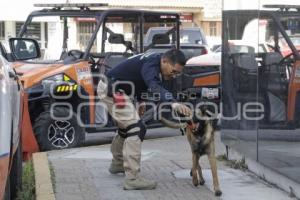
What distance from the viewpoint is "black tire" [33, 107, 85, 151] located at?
29.1 ft

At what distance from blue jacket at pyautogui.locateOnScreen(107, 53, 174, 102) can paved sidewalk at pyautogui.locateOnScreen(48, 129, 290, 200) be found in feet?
3.05

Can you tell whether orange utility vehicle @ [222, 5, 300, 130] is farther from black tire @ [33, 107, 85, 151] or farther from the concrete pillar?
the concrete pillar

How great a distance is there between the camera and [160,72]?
624 centimetres

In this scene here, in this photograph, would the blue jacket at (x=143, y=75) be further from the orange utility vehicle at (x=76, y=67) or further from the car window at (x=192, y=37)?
the car window at (x=192, y=37)

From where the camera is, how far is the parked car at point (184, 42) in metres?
10.9

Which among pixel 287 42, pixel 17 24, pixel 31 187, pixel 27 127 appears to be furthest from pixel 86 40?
pixel 17 24

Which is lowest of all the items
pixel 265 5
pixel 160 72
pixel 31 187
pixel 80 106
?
pixel 31 187

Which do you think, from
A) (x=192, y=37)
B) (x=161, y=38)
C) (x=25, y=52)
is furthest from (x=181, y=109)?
(x=192, y=37)

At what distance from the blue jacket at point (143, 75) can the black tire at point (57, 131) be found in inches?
96.4

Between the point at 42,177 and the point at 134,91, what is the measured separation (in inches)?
54.7

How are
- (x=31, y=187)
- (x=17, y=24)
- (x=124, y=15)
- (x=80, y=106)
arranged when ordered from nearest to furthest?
(x=31, y=187), (x=80, y=106), (x=124, y=15), (x=17, y=24)

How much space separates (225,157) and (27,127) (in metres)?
2.71

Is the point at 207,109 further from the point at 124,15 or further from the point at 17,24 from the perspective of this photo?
the point at 17,24

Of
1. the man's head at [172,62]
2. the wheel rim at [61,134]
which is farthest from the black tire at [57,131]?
the man's head at [172,62]
